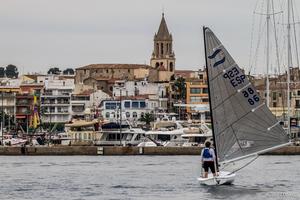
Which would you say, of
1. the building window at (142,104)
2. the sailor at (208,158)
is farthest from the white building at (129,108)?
the sailor at (208,158)

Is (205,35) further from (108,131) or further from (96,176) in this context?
(108,131)

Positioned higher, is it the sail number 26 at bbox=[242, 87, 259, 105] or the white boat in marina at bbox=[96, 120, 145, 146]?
the white boat in marina at bbox=[96, 120, 145, 146]

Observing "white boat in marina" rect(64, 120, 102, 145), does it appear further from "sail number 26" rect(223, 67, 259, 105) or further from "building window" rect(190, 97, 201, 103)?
"sail number 26" rect(223, 67, 259, 105)

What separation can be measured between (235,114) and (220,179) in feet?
9.15

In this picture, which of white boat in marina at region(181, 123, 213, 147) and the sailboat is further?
white boat in marina at region(181, 123, 213, 147)

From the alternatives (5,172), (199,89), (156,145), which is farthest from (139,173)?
(199,89)

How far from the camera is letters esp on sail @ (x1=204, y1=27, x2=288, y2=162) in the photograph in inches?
1951

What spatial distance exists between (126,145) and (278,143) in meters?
56.0

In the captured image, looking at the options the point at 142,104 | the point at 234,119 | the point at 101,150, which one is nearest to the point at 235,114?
the point at 234,119

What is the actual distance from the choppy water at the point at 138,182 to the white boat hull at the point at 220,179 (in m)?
0.33

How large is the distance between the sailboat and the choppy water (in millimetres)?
1308

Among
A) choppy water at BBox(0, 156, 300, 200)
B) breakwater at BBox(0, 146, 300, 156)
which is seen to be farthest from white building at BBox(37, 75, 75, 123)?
choppy water at BBox(0, 156, 300, 200)

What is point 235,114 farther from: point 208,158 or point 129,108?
point 129,108

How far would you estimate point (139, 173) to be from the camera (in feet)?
212
